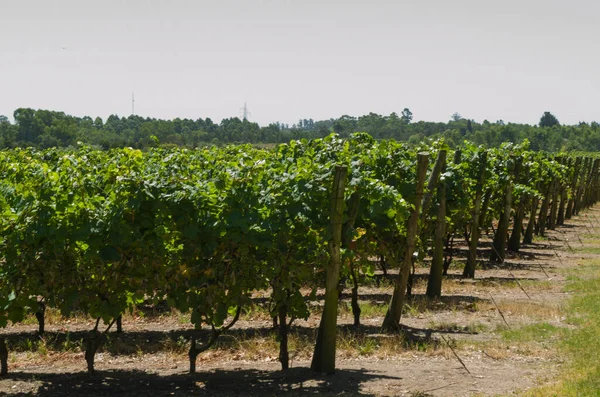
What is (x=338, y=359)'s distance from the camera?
1009 centimetres

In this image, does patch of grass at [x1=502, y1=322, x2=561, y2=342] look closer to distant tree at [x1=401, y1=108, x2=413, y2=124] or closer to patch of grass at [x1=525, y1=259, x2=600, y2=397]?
patch of grass at [x1=525, y1=259, x2=600, y2=397]

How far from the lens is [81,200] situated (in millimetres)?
8500

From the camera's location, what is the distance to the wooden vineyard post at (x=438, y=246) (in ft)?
45.4

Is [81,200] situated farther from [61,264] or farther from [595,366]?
[595,366]

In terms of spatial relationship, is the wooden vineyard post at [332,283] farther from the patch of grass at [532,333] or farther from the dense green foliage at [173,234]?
the patch of grass at [532,333]

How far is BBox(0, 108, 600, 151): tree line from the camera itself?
96562 mm

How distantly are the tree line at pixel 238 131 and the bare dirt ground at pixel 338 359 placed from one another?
173 feet

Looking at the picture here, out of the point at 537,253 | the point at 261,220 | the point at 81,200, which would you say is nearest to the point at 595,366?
the point at 261,220

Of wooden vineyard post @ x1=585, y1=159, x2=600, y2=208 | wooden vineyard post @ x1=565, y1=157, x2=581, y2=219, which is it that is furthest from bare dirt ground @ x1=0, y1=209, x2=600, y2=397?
wooden vineyard post @ x1=585, y1=159, x2=600, y2=208

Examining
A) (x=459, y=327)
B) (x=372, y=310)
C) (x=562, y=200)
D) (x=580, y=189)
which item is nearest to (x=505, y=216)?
(x=372, y=310)

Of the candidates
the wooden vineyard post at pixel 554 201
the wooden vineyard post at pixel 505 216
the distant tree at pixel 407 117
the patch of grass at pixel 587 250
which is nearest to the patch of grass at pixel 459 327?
the wooden vineyard post at pixel 505 216

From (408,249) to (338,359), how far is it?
193 cm

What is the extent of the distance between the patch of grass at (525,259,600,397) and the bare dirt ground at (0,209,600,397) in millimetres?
244

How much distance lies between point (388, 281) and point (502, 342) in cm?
603
